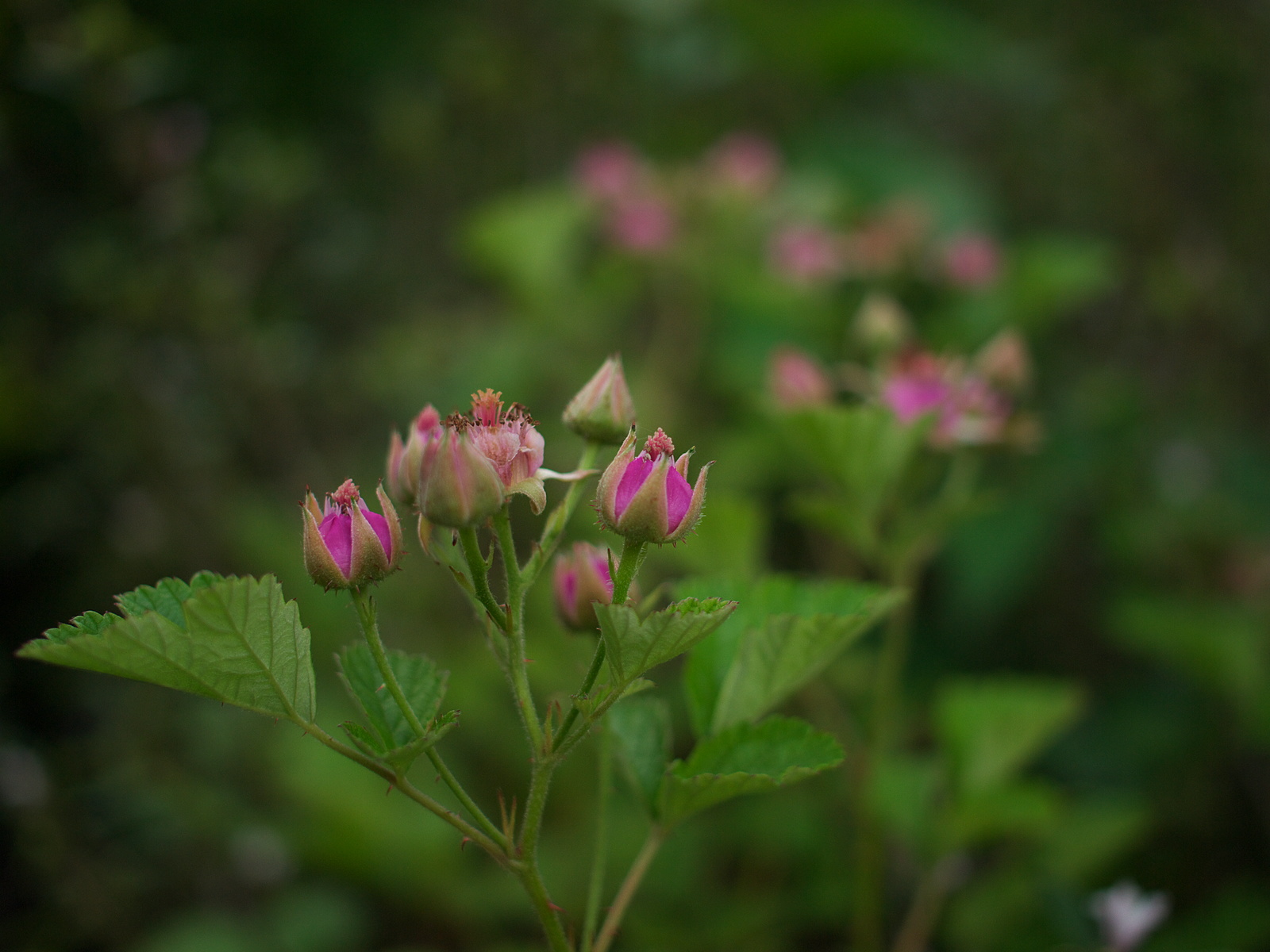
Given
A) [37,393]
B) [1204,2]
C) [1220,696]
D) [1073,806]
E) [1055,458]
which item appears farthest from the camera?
[1204,2]

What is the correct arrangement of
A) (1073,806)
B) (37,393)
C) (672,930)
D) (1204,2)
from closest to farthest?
(672,930) → (1073,806) → (37,393) → (1204,2)

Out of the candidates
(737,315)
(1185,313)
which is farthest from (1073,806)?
(1185,313)

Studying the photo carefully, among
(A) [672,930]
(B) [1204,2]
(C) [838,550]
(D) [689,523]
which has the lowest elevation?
(A) [672,930]

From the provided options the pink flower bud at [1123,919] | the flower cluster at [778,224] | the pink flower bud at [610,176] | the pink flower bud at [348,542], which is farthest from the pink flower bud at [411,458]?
the pink flower bud at [610,176]

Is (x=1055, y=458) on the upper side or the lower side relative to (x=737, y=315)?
lower

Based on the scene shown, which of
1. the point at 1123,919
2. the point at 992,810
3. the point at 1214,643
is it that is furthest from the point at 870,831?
the point at 1214,643

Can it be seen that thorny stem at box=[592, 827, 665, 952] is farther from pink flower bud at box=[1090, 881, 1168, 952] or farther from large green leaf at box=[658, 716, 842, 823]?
pink flower bud at box=[1090, 881, 1168, 952]

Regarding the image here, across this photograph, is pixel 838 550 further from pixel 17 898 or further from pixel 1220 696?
pixel 17 898
